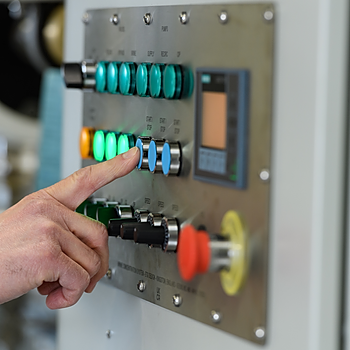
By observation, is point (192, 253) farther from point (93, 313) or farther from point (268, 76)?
point (93, 313)

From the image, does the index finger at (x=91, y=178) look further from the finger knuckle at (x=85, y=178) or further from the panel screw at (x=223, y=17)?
the panel screw at (x=223, y=17)

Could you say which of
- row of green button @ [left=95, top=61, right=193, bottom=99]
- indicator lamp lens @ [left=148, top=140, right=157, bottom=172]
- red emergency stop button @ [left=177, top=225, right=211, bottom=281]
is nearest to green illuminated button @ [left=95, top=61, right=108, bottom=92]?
row of green button @ [left=95, top=61, right=193, bottom=99]

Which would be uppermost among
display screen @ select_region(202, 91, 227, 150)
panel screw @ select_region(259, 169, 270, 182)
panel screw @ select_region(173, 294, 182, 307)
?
display screen @ select_region(202, 91, 227, 150)

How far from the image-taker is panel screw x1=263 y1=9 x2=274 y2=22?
0.34 meters

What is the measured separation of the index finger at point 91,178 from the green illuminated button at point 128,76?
54 millimetres

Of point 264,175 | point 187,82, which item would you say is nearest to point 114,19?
point 187,82

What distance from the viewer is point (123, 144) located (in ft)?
1.59

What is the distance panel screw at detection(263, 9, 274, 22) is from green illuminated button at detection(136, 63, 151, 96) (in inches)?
5.1

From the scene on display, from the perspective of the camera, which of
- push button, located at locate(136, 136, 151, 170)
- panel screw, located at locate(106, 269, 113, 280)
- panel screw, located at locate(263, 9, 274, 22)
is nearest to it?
panel screw, located at locate(263, 9, 274, 22)

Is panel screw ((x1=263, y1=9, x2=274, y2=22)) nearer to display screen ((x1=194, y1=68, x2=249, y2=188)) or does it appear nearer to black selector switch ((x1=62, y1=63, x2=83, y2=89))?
display screen ((x1=194, y1=68, x2=249, y2=188))

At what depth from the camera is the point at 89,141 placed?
0.55 meters

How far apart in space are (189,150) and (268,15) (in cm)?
11

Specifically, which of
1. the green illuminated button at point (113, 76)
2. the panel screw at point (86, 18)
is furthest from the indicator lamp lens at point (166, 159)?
the panel screw at point (86, 18)

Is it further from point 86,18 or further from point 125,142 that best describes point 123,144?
point 86,18
